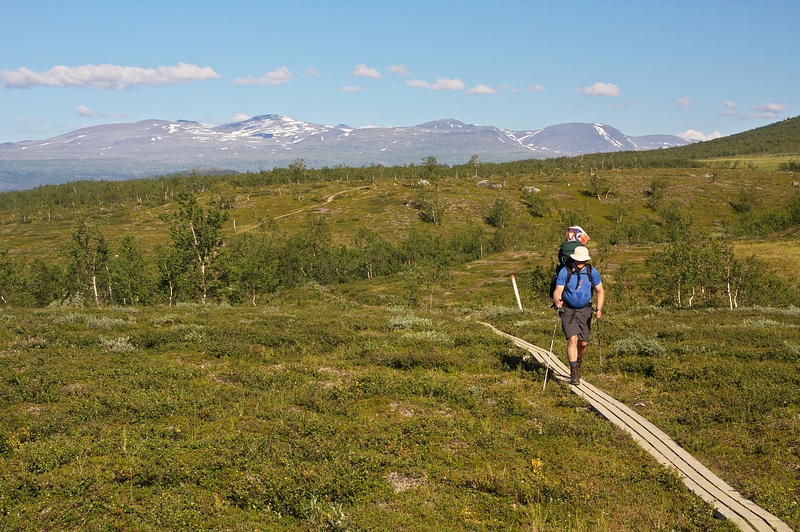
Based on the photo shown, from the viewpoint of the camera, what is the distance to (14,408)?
1173 centimetres

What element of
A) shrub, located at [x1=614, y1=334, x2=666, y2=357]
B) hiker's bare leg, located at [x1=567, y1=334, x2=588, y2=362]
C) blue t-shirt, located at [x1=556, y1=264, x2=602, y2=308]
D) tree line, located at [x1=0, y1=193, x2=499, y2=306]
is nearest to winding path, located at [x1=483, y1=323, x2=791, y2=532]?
hiker's bare leg, located at [x1=567, y1=334, x2=588, y2=362]

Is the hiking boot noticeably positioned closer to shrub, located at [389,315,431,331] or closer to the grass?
the grass

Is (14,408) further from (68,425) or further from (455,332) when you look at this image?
(455,332)

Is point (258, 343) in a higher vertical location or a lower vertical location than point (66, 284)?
higher

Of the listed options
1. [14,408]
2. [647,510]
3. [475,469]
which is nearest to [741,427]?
[647,510]

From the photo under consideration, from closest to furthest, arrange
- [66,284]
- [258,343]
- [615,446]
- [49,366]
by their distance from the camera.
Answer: [615,446]
[49,366]
[258,343]
[66,284]

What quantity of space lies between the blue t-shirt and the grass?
248cm

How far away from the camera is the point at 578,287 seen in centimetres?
1327

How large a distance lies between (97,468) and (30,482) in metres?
0.95

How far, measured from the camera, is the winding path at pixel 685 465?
7.17 metres

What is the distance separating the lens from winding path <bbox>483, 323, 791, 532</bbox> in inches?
282

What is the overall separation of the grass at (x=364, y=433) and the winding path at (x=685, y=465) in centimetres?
28

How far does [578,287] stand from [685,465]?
17.3ft

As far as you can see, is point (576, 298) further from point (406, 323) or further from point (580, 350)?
point (406, 323)
